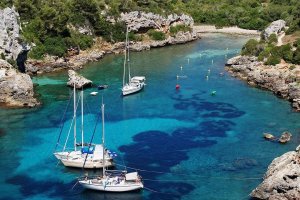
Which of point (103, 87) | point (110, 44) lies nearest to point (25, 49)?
point (103, 87)

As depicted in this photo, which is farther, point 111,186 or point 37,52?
point 37,52

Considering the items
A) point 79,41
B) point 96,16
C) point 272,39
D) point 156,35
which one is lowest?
point 79,41

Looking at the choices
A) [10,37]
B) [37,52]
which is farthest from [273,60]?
[10,37]

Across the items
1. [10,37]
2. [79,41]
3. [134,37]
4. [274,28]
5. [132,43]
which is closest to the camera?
[10,37]

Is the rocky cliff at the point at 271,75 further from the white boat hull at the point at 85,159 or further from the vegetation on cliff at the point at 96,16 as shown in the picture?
the white boat hull at the point at 85,159

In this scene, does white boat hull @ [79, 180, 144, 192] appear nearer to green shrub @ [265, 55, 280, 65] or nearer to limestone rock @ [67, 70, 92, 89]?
limestone rock @ [67, 70, 92, 89]

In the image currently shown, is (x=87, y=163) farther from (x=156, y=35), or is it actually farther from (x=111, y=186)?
(x=156, y=35)

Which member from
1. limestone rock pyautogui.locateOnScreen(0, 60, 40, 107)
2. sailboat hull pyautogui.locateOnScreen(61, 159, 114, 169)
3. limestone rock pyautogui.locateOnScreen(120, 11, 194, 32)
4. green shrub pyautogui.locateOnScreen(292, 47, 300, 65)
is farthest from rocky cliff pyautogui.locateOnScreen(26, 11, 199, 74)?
sailboat hull pyautogui.locateOnScreen(61, 159, 114, 169)

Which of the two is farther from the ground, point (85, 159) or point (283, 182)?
point (283, 182)
